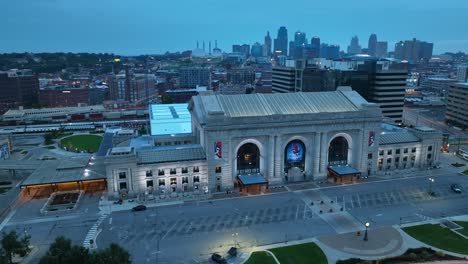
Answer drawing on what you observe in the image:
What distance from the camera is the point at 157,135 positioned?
120 meters

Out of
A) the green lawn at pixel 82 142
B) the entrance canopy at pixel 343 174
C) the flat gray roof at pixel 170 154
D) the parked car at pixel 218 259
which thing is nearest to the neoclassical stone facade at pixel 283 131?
the entrance canopy at pixel 343 174

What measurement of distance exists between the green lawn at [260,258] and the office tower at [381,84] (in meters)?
118

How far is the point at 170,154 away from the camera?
93188mm

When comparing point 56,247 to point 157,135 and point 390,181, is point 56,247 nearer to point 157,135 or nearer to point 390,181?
point 157,135

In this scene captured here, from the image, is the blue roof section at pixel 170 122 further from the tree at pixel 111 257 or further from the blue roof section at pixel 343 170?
the tree at pixel 111 257

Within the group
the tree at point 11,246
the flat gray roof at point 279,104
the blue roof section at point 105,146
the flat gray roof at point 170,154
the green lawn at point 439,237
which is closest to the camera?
the tree at point 11,246

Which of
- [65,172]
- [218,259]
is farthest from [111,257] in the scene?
[65,172]

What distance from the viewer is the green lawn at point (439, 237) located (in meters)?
65.7

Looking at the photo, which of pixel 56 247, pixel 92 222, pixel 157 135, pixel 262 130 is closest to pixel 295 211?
pixel 262 130

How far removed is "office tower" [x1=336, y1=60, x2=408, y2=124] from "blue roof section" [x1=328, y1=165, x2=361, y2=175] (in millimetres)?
69467

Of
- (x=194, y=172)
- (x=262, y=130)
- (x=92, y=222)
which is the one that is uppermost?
(x=262, y=130)

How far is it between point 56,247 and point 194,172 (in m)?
44.4

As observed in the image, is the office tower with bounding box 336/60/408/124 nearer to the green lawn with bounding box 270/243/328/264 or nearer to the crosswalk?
the green lawn with bounding box 270/243/328/264

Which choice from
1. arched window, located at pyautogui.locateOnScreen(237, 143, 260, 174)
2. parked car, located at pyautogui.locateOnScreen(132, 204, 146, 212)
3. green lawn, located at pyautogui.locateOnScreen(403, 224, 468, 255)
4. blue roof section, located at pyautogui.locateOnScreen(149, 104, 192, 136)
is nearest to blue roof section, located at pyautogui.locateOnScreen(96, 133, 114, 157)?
blue roof section, located at pyautogui.locateOnScreen(149, 104, 192, 136)
